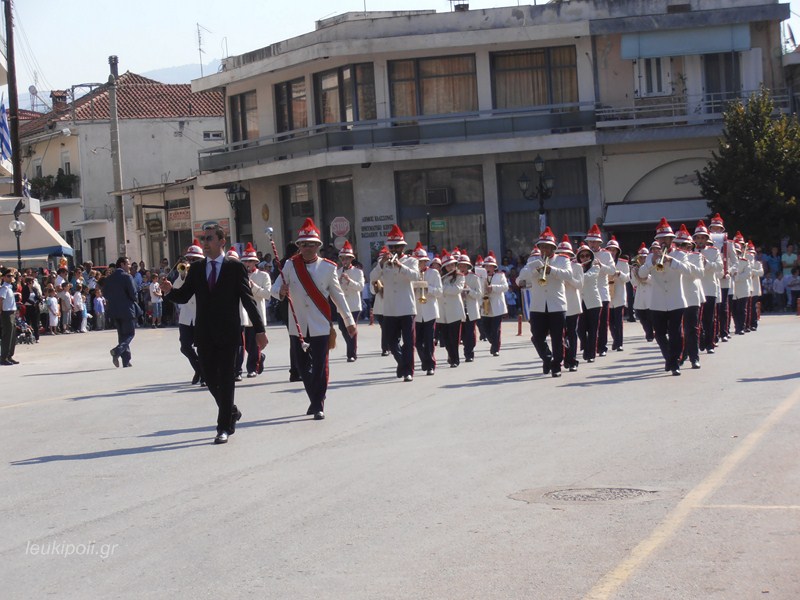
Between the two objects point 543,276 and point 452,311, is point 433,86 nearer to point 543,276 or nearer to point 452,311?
point 452,311

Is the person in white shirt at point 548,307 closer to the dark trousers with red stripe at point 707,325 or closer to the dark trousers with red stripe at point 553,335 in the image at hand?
the dark trousers with red stripe at point 553,335

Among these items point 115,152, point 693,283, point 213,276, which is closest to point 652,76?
point 115,152

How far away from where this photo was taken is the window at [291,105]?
4675cm

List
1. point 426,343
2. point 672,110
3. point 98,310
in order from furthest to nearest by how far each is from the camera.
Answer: point 672,110 < point 98,310 < point 426,343

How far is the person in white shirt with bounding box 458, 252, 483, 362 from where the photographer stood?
845 inches

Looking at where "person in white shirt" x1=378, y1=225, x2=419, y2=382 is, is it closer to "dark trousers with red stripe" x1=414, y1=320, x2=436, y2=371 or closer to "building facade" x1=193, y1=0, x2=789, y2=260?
"dark trousers with red stripe" x1=414, y1=320, x2=436, y2=371

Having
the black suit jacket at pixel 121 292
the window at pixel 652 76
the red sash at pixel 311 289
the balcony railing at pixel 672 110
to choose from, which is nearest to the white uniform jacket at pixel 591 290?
the red sash at pixel 311 289

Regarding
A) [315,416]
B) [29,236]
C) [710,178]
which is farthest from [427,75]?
[315,416]

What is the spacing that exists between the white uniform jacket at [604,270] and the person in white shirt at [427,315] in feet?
8.45

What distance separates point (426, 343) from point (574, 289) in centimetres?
232

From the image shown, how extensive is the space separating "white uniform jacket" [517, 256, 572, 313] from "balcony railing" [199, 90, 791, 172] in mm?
24866

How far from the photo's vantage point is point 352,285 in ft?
73.3

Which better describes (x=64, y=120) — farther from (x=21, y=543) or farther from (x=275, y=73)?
(x=21, y=543)

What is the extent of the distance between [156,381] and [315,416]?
6841mm
